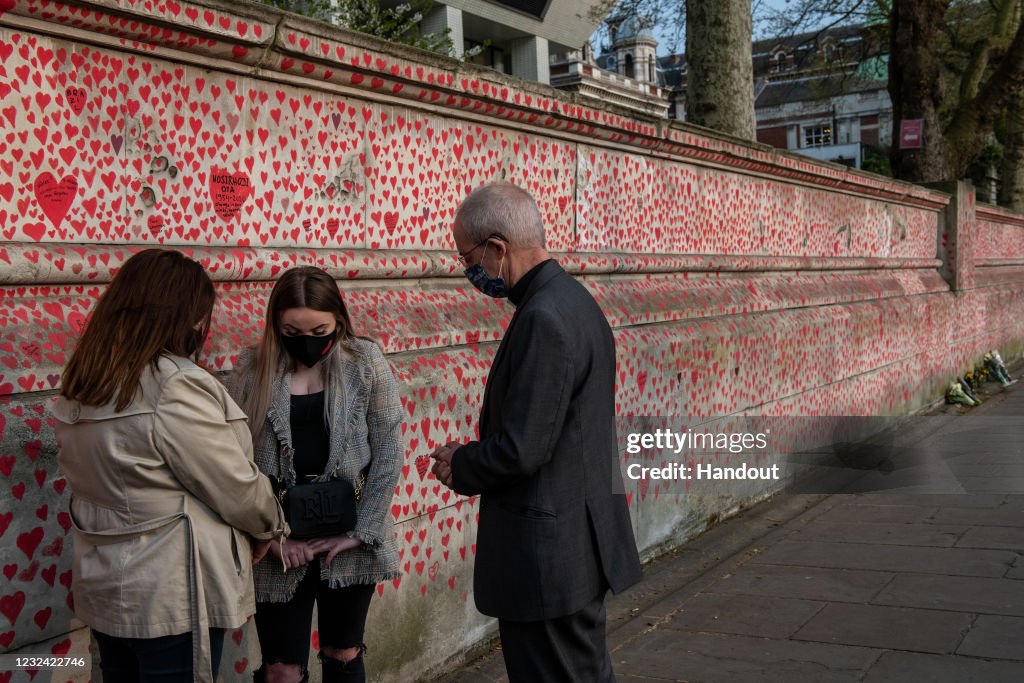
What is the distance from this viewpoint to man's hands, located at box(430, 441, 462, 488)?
9.32 feet

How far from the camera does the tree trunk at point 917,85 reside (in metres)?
15.8

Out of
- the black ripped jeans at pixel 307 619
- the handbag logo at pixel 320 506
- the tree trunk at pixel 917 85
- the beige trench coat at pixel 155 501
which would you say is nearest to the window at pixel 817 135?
the tree trunk at pixel 917 85

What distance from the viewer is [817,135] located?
79.3 m

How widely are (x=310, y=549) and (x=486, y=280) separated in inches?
35.8

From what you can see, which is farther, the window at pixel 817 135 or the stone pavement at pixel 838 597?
the window at pixel 817 135

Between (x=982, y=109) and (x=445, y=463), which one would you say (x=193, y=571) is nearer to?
(x=445, y=463)

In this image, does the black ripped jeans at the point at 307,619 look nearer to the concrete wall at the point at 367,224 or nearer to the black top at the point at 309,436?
the black top at the point at 309,436

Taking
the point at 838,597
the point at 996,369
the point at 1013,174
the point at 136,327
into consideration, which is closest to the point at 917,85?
the point at 996,369

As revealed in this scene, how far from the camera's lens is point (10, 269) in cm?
299

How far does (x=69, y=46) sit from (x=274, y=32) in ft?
2.52

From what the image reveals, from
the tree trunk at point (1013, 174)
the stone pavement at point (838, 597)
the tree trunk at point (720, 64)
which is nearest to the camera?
the stone pavement at point (838, 597)

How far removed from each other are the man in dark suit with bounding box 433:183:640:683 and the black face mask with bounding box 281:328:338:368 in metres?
0.52

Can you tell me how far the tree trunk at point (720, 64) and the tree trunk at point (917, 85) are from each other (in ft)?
21.1

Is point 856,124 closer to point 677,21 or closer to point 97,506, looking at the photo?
point 677,21
